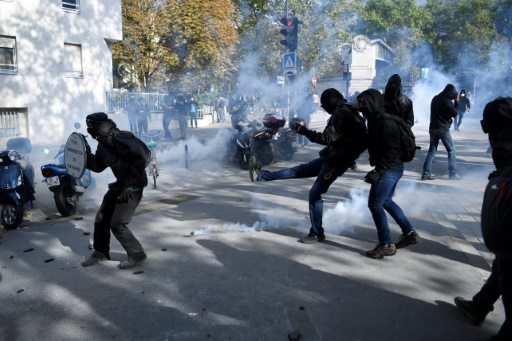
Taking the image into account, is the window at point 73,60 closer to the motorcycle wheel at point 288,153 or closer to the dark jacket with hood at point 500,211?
the motorcycle wheel at point 288,153

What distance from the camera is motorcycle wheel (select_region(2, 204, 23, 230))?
240 inches

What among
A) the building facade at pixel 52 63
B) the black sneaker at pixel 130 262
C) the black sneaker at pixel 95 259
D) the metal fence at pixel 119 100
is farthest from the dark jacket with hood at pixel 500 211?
the metal fence at pixel 119 100

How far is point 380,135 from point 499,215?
2170mm

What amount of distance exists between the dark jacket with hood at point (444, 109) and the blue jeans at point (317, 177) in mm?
4683

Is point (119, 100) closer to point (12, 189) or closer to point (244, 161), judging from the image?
point (244, 161)

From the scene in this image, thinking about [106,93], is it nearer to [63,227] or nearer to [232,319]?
[63,227]

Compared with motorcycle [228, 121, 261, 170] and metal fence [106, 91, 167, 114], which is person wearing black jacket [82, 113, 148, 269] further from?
metal fence [106, 91, 167, 114]

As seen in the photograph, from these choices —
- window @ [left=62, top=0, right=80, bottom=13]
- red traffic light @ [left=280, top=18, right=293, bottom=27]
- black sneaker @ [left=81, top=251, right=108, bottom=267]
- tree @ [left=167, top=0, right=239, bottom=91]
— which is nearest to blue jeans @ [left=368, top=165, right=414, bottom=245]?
black sneaker @ [left=81, top=251, right=108, bottom=267]

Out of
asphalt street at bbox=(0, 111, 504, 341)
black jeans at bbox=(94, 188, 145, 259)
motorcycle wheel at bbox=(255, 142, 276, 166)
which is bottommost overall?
asphalt street at bbox=(0, 111, 504, 341)

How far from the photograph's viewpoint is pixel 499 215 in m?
2.35

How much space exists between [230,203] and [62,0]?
41.4ft

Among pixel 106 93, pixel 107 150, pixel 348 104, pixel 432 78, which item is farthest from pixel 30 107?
pixel 432 78

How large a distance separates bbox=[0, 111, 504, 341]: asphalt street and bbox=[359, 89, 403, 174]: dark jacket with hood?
3.39 ft

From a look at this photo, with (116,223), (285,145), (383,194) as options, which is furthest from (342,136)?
(285,145)
